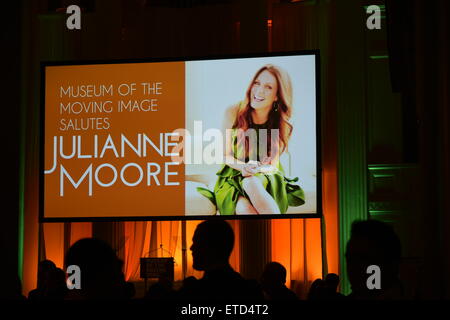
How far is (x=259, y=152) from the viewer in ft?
20.5

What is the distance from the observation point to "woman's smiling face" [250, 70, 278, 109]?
6289 millimetres

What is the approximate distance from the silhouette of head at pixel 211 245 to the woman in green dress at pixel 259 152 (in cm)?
384

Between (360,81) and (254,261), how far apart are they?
8.34 feet

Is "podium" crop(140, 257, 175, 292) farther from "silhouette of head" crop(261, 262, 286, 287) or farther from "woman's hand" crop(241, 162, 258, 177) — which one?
"silhouette of head" crop(261, 262, 286, 287)

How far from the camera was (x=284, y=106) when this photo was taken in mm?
6273

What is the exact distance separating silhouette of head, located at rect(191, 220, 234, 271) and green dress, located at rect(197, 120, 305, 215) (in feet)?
12.6

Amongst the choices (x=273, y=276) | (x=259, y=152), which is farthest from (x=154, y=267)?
(x=273, y=276)

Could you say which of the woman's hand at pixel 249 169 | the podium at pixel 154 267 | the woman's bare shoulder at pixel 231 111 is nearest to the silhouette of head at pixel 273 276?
the woman's hand at pixel 249 169

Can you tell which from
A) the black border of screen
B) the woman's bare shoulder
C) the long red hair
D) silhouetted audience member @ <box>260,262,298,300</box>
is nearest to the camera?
silhouetted audience member @ <box>260,262,298,300</box>

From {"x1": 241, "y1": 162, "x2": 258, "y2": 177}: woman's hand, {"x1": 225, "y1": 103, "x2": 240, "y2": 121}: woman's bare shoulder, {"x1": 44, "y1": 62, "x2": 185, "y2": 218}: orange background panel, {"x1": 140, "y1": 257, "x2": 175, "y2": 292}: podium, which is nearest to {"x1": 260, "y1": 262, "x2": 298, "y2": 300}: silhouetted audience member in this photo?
{"x1": 241, "y1": 162, "x2": 258, "y2": 177}: woman's hand

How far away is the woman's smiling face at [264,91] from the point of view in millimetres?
6289

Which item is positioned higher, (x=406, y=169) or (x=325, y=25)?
(x=325, y=25)
